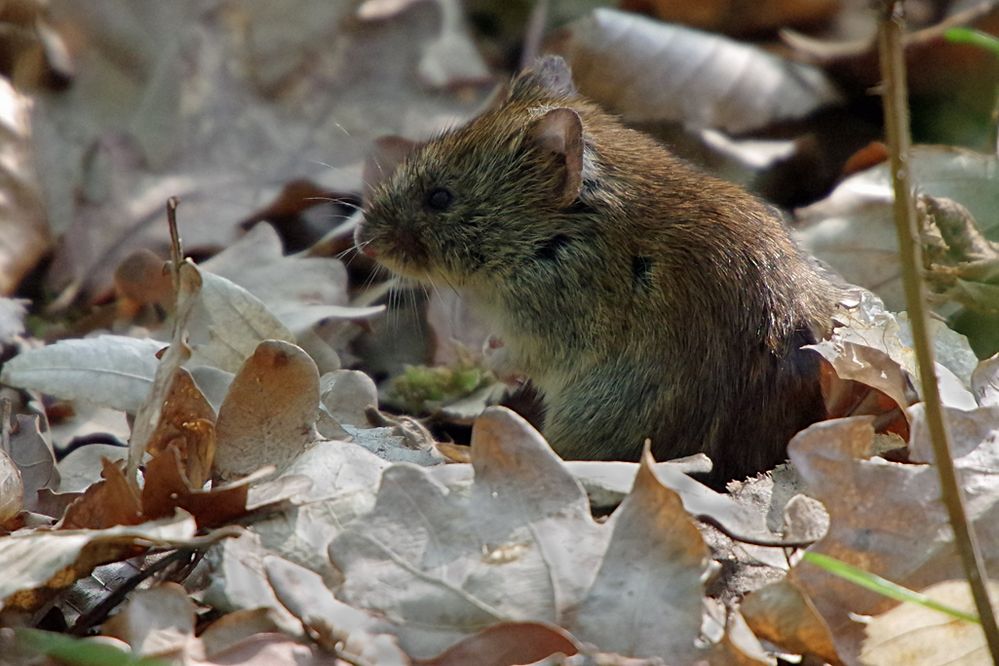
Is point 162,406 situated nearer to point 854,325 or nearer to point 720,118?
point 854,325

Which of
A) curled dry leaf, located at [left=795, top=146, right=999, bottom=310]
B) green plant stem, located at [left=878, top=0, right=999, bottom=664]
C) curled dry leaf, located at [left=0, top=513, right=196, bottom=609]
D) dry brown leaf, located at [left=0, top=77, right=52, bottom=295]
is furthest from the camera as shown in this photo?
dry brown leaf, located at [left=0, top=77, right=52, bottom=295]

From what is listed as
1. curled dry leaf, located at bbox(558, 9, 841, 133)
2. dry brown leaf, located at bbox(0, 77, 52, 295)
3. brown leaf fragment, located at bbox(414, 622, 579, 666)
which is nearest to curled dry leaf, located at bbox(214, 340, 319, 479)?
brown leaf fragment, located at bbox(414, 622, 579, 666)

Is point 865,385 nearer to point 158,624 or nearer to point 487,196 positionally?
point 487,196

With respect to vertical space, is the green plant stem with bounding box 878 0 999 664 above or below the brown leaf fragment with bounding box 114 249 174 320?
above

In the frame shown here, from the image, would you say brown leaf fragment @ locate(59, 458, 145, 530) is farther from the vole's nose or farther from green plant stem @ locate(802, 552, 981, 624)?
the vole's nose

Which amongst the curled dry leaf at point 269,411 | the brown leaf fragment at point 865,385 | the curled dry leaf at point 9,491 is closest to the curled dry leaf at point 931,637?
the brown leaf fragment at point 865,385

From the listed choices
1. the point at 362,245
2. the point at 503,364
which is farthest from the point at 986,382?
the point at 362,245

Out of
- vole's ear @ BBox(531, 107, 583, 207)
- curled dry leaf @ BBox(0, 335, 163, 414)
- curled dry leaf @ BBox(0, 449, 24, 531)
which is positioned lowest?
curled dry leaf @ BBox(0, 335, 163, 414)
